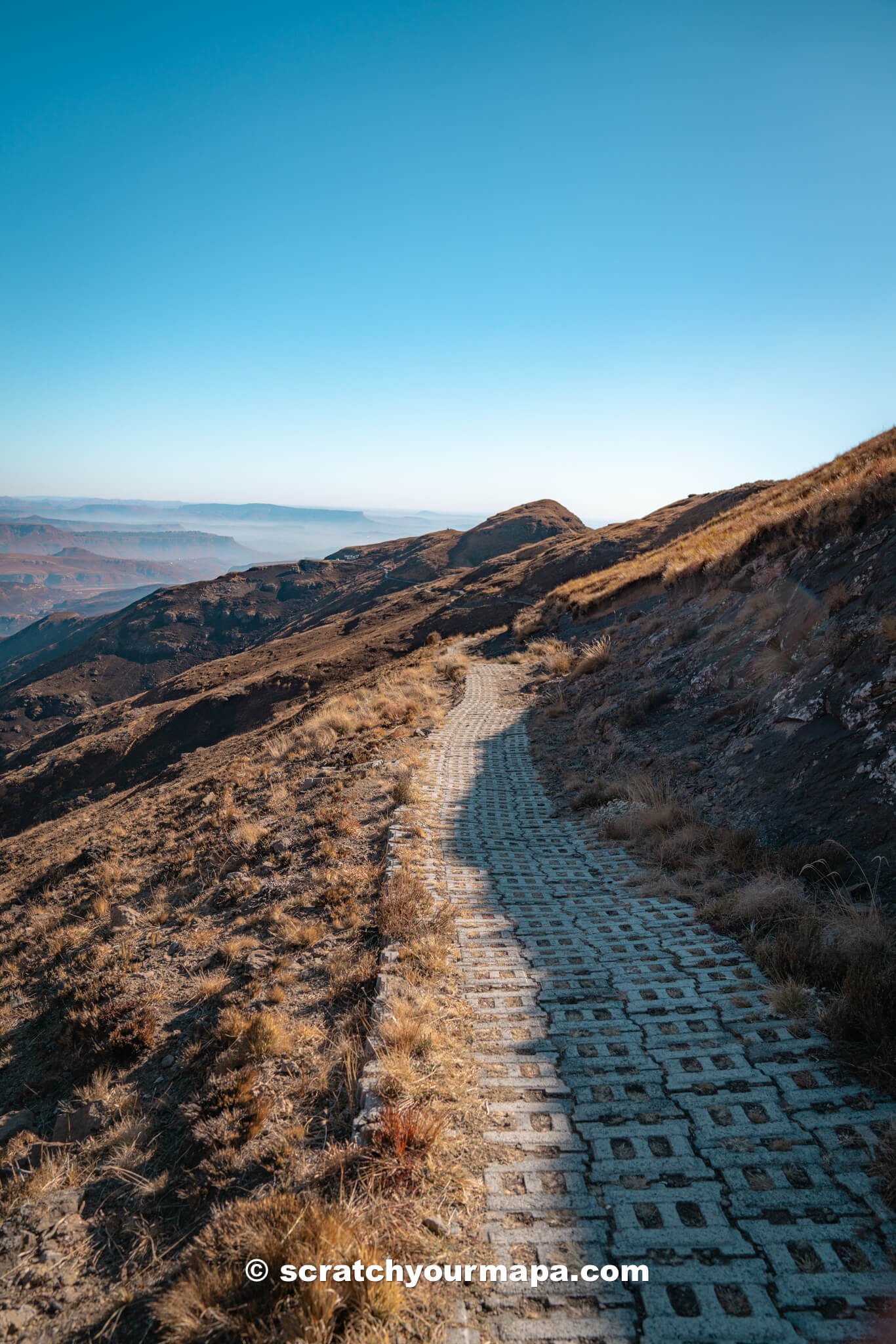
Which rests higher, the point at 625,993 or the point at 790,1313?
the point at 790,1313

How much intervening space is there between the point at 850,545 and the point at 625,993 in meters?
8.29

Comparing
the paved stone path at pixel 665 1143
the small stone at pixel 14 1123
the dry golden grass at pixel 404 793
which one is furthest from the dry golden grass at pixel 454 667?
the small stone at pixel 14 1123

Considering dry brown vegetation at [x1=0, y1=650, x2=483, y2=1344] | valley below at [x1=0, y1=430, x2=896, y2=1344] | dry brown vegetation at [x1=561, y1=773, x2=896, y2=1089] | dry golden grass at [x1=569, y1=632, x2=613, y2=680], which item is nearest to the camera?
valley below at [x1=0, y1=430, x2=896, y2=1344]

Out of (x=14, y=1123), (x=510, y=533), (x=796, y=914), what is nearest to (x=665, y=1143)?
(x=796, y=914)

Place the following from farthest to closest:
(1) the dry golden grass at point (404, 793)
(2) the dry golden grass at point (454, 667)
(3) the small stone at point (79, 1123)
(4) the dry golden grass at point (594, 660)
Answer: (2) the dry golden grass at point (454, 667) < (4) the dry golden grass at point (594, 660) < (1) the dry golden grass at point (404, 793) < (3) the small stone at point (79, 1123)

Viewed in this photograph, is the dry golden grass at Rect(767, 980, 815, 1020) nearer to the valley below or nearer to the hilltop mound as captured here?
the valley below

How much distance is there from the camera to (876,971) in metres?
4.02

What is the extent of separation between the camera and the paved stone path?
2.41m

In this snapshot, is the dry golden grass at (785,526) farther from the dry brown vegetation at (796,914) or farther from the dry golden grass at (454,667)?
the dry brown vegetation at (796,914)

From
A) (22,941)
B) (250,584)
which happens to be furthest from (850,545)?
(250,584)

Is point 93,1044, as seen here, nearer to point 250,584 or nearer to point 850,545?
point 850,545

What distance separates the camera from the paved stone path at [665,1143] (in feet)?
7.91

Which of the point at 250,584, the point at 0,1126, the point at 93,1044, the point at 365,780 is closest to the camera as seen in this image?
the point at 0,1126

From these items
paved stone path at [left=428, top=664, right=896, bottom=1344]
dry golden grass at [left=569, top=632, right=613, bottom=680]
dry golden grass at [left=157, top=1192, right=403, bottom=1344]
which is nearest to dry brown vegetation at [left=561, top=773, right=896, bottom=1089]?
paved stone path at [left=428, top=664, right=896, bottom=1344]
